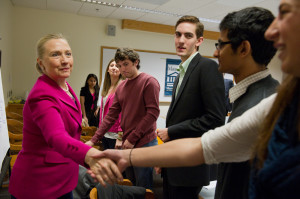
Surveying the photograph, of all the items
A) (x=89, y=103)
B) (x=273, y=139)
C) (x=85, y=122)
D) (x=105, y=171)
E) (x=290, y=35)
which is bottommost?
(x=85, y=122)

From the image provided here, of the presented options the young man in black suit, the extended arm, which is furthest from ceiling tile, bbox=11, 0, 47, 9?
the extended arm

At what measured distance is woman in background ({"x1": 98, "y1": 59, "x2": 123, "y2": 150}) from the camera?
2721 millimetres

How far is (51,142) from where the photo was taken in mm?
1169

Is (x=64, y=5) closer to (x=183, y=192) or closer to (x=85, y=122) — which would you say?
(x=85, y=122)

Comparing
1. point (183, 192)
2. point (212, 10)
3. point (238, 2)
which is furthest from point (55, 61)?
point (212, 10)

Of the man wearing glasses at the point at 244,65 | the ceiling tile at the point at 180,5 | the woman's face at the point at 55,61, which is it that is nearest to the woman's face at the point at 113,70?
the woman's face at the point at 55,61

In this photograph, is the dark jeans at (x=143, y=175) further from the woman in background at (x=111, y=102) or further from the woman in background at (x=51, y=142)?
the woman in background at (x=51, y=142)

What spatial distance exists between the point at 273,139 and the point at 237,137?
218 millimetres

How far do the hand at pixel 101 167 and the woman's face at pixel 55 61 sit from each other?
499 mm

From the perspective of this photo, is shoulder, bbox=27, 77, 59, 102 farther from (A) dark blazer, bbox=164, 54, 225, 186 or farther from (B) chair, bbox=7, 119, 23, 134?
(B) chair, bbox=7, 119, 23, 134

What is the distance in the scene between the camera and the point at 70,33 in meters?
5.87

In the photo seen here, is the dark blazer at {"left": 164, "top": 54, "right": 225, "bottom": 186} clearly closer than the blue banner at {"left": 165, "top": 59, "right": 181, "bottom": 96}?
Yes

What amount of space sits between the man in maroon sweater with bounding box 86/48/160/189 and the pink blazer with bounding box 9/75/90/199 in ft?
2.51

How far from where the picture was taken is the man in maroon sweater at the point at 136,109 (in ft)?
7.08
